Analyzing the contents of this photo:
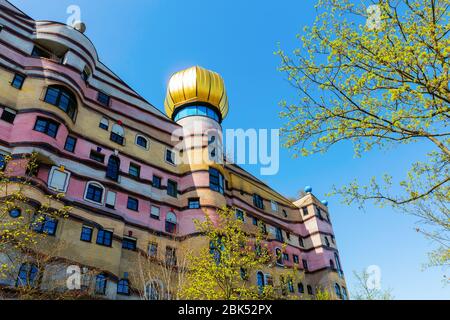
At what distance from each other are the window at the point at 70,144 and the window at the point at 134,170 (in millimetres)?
3525

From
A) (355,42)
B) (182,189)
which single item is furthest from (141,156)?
(355,42)

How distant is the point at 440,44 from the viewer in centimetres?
648

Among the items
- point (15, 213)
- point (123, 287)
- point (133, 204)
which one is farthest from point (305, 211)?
point (15, 213)

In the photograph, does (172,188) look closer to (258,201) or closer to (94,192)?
(94,192)

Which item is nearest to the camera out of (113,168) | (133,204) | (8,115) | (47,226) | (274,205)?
(47,226)

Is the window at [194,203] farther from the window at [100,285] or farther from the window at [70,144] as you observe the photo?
the window at [70,144]

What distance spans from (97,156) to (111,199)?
9.12 feet

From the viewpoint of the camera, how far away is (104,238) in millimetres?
14852

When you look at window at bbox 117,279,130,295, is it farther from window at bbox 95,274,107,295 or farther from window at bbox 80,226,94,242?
window at bbox 80,226,94,242

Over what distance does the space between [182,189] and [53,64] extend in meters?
10.7

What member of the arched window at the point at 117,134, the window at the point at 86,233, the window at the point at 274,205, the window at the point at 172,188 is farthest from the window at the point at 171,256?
the window at the point at 274,205

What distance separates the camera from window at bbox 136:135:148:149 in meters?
20.2

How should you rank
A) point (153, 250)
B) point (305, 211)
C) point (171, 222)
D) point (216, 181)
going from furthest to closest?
point (305, 211)
point (216, 181)
point (171, 222)
point (153, 250)

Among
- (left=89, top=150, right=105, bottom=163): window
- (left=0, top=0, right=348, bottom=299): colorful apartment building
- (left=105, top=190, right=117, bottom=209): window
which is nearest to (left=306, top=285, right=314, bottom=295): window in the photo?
(left=0, top=0, right=348, bottom=299): colorful apartment building
